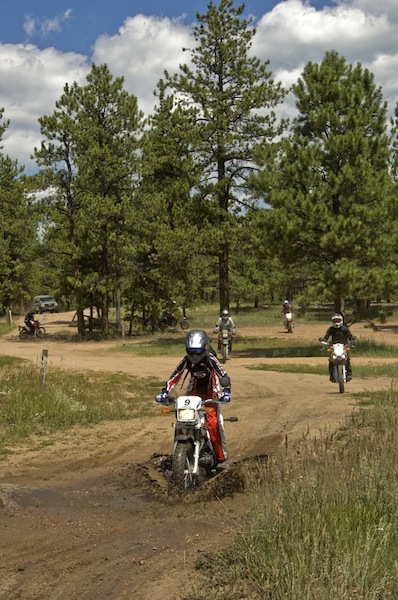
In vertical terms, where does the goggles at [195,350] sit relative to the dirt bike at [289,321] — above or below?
above

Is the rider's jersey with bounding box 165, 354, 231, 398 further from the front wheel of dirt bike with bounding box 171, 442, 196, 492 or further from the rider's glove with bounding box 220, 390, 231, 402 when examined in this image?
the front wheel of dirt bike with bounding box 171, 442, 196, 492

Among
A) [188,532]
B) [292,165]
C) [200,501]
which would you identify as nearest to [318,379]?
[292,165]

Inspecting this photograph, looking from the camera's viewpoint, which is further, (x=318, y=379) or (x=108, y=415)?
(x=318, y=379)

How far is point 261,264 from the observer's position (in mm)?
36125

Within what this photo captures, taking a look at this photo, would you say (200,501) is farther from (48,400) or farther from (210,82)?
(210,82)

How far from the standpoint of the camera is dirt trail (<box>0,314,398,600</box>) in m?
Result: 4.66

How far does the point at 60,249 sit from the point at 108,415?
24937 millimetres

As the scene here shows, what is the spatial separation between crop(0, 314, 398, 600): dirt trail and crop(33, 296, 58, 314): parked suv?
200 ft

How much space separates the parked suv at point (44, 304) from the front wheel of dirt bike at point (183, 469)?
66.7 m

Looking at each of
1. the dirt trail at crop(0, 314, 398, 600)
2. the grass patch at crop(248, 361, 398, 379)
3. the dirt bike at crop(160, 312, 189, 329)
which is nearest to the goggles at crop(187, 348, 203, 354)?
the dirt trail at crop(0, 314, 398, 600)

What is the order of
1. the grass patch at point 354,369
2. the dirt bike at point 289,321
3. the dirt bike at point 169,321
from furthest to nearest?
the dirt bike at point 169,321
the dirt bike at point 289,321
the grass patch at point 354,369

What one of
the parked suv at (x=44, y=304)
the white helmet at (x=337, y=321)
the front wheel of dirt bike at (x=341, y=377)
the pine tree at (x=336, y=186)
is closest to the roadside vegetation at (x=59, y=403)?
the front wheel of dirt bike at (x=341, y=377)

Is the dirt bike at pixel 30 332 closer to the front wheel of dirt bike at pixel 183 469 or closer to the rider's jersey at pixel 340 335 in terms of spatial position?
the rider's jersey at pixel 340 335

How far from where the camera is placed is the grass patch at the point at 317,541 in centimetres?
380
